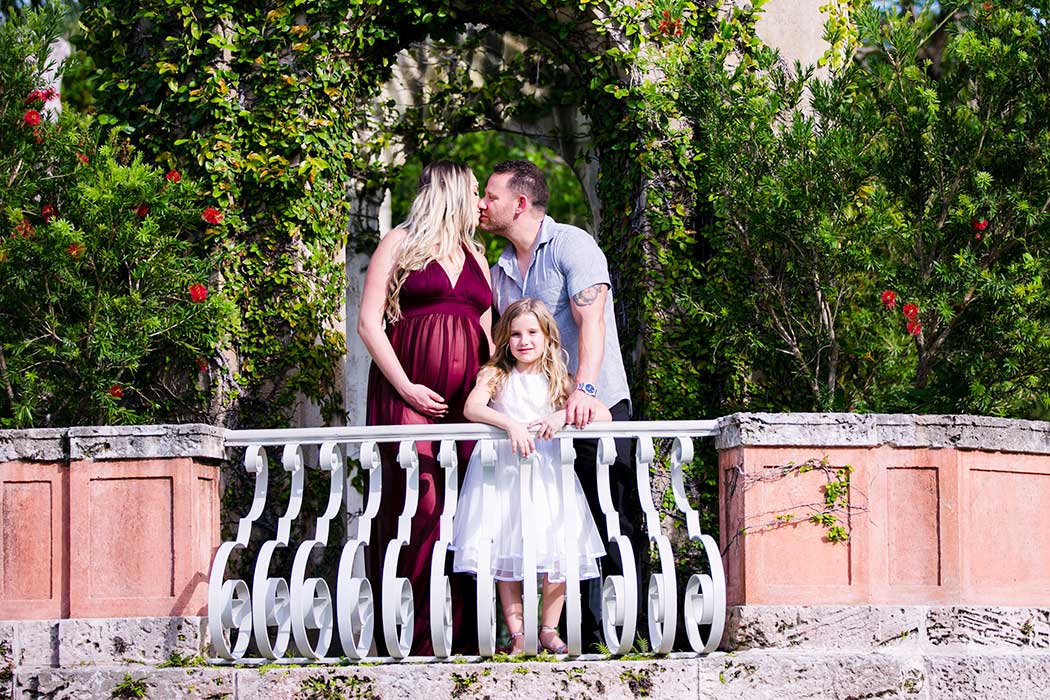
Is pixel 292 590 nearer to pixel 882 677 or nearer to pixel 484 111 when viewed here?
pixel 882 677

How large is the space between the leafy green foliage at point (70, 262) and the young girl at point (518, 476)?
149cm

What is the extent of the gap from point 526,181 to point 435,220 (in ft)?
1.31

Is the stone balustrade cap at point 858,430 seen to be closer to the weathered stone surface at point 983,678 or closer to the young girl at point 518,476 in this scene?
the young girl at point 518,476

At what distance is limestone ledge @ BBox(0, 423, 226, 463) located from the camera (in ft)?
16.9

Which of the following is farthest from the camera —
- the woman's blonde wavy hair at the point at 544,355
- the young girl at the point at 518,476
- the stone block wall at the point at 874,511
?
the woman's blonde wavy hair at the point at 544,355

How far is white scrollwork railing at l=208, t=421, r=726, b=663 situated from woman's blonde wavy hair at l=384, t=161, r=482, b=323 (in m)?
0.77

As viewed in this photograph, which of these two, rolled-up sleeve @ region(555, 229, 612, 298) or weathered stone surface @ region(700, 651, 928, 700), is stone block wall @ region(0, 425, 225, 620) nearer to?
rolled-up sleeve @ region(555, 229, 612, 298)

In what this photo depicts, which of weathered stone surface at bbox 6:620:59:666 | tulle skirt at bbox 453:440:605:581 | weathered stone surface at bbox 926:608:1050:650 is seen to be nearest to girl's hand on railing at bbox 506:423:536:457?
tulle skirt at bbox 453:440:605:581

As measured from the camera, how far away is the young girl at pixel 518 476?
17.1 feet

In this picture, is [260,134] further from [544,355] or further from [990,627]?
[990,627]

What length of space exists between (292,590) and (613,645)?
1091 millimetres

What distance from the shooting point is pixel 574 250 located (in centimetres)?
574

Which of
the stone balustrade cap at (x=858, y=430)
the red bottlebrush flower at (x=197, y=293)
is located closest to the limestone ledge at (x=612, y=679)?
the stone balustrade cap at (x=858, y=430)

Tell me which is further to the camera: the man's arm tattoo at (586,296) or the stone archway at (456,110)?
the stone archway at (456,110)
